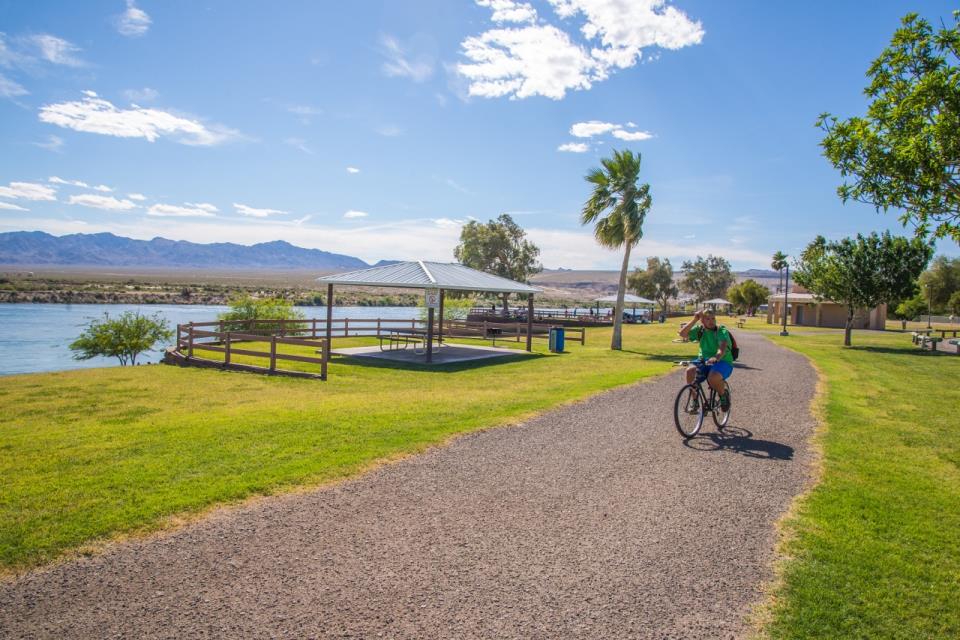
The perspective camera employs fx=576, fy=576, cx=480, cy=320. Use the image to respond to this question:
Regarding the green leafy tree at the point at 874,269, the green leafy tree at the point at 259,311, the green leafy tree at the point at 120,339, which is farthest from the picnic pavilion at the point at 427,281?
the green leafy tree at the point at 874,269

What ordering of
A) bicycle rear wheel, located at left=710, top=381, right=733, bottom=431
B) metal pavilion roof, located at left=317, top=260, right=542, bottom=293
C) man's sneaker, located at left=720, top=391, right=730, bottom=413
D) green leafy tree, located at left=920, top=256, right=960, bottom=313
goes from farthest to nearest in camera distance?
1. green leafy tree, located at left=920, top=256, right=960, bottom=313
2. metal pavilion roof, located at left=317, top=260, right=542, bottom=293
3. bicycle rear wheel, located at left=710, top=381, right=733, bottom=431
4. man's sneaker, located at left=720, top=391, right=730, bottom=413

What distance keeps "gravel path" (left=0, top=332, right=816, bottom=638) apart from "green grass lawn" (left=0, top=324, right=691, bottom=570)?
0.57 meters

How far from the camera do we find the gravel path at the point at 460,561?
3.45m

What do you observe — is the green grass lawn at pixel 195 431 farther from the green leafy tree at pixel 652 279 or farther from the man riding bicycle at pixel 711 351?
the green leafy tree at pixel 652 279

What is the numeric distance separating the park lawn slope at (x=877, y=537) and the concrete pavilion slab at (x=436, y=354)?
11.0 meters

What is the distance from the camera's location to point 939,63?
8.02 m

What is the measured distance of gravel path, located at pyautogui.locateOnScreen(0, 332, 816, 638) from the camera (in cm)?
345

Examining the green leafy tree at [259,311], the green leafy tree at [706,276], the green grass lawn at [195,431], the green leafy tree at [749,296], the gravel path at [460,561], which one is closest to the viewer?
the gravel path at [460,561]

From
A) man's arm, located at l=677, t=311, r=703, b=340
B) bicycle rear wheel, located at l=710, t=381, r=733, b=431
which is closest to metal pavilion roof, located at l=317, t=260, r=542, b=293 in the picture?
man's arm, located at l=677, t=311, r=703, b=340

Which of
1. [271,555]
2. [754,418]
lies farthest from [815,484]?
[271,555]

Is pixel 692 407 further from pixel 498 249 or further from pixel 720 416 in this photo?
pixel 498 249

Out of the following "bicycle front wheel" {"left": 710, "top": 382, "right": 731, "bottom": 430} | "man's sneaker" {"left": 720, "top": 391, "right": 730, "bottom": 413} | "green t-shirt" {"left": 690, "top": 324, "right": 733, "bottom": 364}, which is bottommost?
"bicycle front wheel" {"left": 710, "top": 382, "right": 731, "bottom": 430}

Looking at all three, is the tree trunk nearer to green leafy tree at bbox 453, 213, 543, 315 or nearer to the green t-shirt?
the green t-shirt

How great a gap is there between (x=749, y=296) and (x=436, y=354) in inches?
2700
